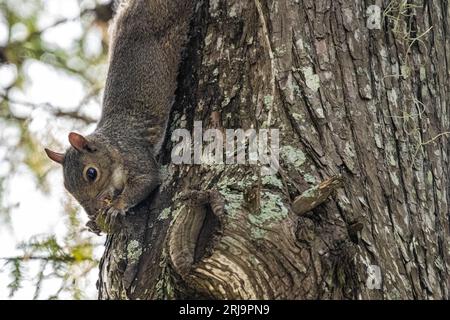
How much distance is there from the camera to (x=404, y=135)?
2160 millimetres

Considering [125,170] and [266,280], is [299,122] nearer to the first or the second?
[266,280]

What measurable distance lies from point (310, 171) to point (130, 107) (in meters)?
1.61

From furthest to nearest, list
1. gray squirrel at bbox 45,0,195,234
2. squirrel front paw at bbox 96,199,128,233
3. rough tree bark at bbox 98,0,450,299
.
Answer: gray squirrel at bbox 45,0,195,234
squirrel front paw at bbox 96,199,128,233
rough tree bark at bbox 98,0,450,299

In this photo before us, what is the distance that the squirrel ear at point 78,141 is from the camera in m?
3.21

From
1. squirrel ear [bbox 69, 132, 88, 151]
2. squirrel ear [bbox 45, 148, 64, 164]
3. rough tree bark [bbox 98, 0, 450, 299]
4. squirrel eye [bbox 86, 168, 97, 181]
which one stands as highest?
squirrel ear [bbox 69, 132, 88, 151]

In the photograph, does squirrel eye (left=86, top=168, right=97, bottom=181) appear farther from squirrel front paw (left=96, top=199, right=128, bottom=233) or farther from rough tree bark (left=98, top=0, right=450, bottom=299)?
rough tree bark (left=98, top=0, right=450, bottom=299)

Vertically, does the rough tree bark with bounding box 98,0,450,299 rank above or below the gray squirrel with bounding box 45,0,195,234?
below

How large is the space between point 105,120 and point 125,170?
333mm

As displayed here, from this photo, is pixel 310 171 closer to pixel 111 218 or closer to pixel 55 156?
pixel 111 218

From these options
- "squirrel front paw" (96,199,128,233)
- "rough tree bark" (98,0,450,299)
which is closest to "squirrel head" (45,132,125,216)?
"squirrel front paw" (96,199,128,233)

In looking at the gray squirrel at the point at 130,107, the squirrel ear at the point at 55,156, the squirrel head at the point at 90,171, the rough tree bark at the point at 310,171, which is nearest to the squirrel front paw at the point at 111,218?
the rough tree bark at the point at 310,171

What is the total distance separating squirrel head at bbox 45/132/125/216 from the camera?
10.7 feet

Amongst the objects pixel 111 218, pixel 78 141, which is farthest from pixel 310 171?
pixel 78 141
